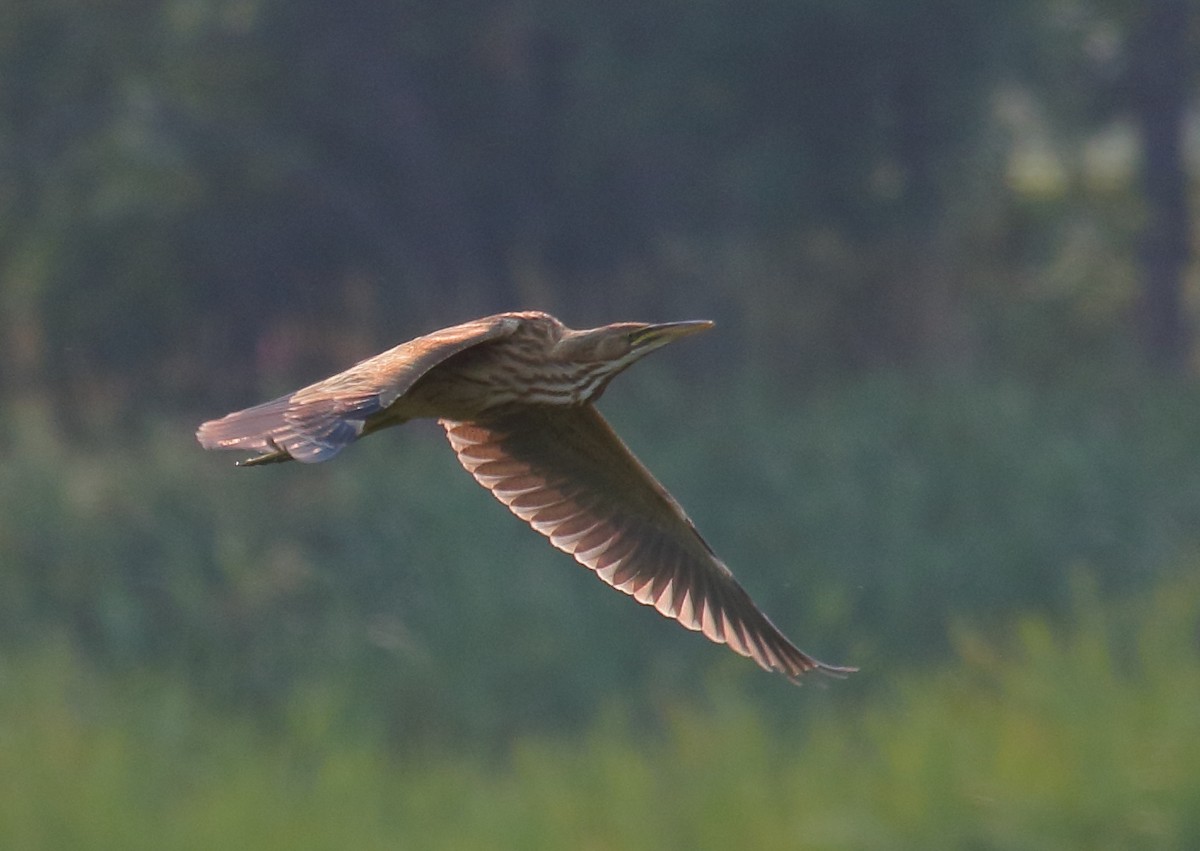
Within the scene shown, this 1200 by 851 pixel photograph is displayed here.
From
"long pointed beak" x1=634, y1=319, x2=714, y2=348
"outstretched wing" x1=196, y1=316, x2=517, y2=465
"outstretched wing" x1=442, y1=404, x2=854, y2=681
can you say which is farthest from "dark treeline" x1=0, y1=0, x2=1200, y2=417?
"outstretched wing" x1=196, y1=316, x2=517, y2=465

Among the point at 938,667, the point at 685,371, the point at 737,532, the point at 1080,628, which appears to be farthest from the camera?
the point at 685,371

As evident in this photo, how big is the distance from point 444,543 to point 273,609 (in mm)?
971

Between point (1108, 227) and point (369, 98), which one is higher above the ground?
point (369, 98)

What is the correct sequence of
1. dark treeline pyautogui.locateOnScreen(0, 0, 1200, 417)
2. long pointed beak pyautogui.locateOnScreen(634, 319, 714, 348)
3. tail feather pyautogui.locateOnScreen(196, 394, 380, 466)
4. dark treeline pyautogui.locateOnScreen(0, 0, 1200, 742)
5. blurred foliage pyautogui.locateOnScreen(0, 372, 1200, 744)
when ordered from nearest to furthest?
tail feather pyautogui.locateOnScreen(196, 394, 380, 466) → long pointed beak pyautogui.locateOnScreen(634, 319, 714, 348) → blurred foliage pyautogui.locateOnScreen(0, 372, 1200, 744) → dark treeline pyautogui.locateOnScreen(0, 0, 1200, 742) → dark treeline pyautogui.locateOnScreen(0, 0, 1200, 417)

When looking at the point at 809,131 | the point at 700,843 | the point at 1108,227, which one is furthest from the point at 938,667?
the point at 1108,227

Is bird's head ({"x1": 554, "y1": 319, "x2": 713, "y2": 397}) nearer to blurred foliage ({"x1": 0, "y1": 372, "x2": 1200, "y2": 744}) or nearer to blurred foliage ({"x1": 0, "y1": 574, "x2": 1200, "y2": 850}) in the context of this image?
blurred foliage ({"x1": 0, "y1": 574, "x2": 1200, "y2": 850})

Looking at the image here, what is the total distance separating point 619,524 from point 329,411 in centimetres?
139

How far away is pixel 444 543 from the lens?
11602 mm

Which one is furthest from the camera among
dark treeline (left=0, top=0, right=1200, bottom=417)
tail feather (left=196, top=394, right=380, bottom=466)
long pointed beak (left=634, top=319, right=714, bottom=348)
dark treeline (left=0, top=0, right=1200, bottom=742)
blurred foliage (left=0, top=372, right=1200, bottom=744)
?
dark treeline (left=0, top=0, right=1200, bottom=417)

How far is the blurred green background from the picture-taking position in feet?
25.5

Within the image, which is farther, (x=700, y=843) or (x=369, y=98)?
(x=369, y=98)

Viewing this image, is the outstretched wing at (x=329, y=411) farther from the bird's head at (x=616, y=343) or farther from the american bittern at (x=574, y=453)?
the bird's head at (x=616, y=343)

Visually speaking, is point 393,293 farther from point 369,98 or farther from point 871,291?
point 871,291

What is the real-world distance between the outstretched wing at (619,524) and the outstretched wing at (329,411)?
0.71m
